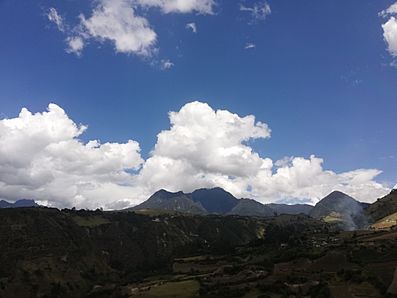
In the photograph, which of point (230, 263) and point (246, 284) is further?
point (230, 263)

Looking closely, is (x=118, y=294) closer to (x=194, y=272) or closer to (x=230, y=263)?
(x=194, y=272)

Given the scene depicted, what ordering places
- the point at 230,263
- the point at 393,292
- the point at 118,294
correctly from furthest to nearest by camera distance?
1. the point at 230,263
2. the point at 118,294
3. the point at 393,292

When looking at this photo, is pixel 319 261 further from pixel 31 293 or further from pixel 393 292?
pixel 31 293

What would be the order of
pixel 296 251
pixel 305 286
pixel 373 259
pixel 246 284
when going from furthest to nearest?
pixel 296 251 < pixel 373 259 < pixel 246 284 < pixel 305 286

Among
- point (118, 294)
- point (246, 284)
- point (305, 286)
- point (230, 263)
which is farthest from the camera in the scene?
point (230, 263)

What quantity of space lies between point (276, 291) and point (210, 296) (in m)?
18.4

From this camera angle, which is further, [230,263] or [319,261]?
[230,263]

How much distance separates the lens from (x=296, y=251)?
604 ft

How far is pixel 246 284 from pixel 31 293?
108 m

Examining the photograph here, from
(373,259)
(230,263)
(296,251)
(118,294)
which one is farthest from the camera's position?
(230,263)

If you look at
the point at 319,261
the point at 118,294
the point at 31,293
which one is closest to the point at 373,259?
the point at 319,261

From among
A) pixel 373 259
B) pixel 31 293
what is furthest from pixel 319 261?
pixel 31 293

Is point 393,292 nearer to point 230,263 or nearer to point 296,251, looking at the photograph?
point 296,251

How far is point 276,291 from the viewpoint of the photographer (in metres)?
124
